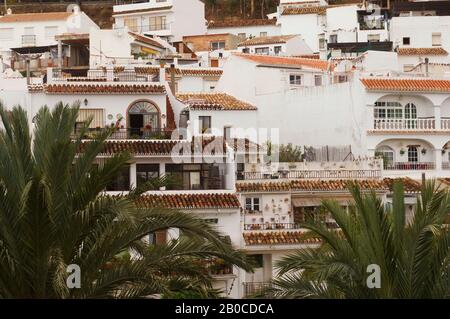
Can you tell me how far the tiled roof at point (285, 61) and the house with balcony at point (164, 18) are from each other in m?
22.3

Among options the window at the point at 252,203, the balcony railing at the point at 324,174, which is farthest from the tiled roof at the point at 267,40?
the window at the point at 252,203

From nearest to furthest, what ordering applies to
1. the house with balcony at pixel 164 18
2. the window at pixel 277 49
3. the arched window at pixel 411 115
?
the arched window at pixel 411 115, the window at pixel 277 49, the house with balcony at pixel 164 18

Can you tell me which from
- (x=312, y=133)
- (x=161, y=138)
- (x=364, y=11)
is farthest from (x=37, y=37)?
(x=161, y=138)

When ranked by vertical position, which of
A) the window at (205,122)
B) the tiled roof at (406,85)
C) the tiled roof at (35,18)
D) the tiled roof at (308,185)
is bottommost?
the tiled roof at (308,185)

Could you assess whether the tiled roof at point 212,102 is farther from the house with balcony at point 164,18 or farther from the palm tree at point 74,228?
the house with balcony at point 164,18

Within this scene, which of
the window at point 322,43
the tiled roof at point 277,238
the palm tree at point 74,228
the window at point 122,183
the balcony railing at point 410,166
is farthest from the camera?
the window at point 322,43

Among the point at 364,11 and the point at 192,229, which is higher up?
the point at 364,11

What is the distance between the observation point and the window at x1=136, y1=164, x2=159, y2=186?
40.4 meters

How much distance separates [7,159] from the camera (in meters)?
21.3

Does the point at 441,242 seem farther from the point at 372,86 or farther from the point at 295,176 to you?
the point at 372,86

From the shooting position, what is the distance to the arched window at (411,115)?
53.7m

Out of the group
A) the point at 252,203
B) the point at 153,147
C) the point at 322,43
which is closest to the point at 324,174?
the point at 252,203

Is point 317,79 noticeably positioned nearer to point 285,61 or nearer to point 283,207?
point 285,61
